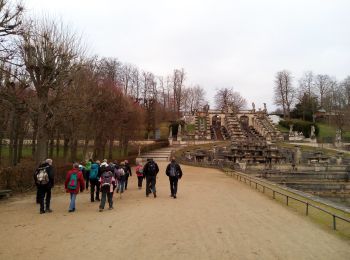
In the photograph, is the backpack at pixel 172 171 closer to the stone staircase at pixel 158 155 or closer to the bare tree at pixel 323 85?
the stone staircase at pixel 158 155

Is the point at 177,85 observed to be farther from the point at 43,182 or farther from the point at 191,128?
the point at 43,182

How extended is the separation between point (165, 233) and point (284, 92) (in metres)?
76.4

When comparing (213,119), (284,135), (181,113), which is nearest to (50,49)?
(284,135)

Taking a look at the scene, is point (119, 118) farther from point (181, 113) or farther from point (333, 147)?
point (181, 113)

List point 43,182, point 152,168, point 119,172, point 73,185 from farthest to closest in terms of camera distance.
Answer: point 119,172 < point 152,168 < point 73,185 < point 43,182

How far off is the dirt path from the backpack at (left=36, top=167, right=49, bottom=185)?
1044 mm

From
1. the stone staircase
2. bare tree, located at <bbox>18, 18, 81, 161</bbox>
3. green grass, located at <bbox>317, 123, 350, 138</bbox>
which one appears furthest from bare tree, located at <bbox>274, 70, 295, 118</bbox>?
bare tree, located at <bbox>18, 18, 81, 161</bbox>

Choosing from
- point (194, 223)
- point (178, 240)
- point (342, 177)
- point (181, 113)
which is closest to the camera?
point (178, 240)

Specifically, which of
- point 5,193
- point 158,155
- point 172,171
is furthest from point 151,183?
point 158,155

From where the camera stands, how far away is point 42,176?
1152 centimetres

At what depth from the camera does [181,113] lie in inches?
3243

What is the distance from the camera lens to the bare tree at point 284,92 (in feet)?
261

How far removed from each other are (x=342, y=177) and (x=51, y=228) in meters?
25.4

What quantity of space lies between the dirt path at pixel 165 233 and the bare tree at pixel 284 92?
70072mm
